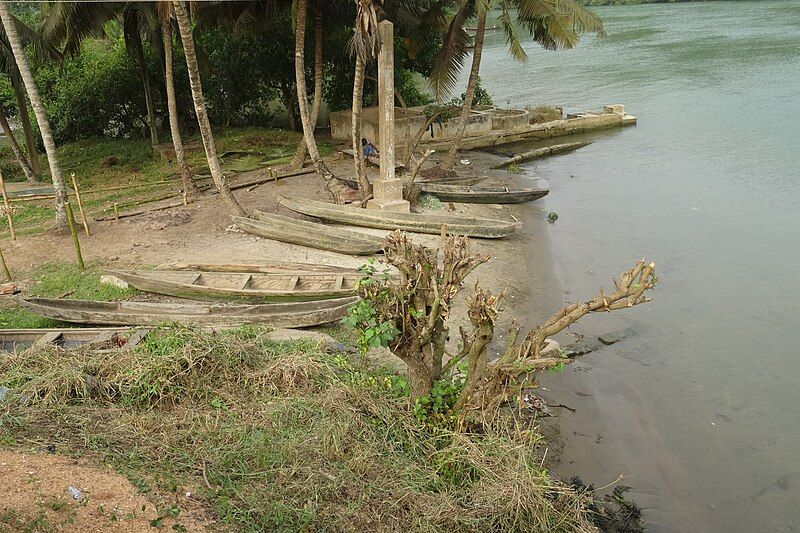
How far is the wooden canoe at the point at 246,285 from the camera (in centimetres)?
1030

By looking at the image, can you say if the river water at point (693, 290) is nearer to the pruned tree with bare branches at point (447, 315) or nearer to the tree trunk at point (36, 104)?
the pruned tree with bare branches at point (447, 315)

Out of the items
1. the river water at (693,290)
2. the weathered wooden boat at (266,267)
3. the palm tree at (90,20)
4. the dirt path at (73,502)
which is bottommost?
the river water at (693,290)

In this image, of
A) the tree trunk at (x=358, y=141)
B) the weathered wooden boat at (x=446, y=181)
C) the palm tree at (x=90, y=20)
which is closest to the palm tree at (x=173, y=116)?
the palm tree at (x=90, y=20)

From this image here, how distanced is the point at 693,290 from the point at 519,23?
936 centimetres

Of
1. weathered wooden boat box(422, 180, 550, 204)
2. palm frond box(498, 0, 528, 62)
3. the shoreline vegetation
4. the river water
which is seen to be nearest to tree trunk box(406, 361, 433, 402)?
the shoreline vegetation

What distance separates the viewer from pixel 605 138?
26469 millimetres

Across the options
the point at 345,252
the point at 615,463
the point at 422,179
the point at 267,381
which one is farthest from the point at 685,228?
the point at 267,381

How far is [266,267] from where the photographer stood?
Result: 1123 cm

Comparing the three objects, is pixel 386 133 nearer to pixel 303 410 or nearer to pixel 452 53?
pixel 452 53

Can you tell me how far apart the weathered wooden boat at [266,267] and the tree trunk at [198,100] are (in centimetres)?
344

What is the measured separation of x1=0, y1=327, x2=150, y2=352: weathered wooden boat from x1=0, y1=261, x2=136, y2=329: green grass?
97 cm

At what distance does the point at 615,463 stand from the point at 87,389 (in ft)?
20.4

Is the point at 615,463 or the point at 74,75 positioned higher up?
the point at 74,75

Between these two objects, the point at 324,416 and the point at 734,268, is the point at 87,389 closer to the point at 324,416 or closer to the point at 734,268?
the point at 324,416
